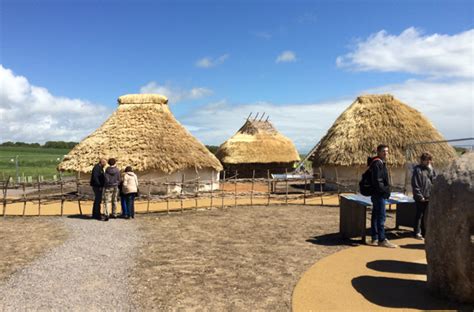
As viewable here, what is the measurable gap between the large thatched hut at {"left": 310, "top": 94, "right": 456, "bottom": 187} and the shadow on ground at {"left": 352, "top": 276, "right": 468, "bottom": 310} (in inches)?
443

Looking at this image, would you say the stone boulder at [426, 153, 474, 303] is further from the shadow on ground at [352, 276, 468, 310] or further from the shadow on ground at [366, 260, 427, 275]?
the shadow on ground at [366, 260, 427, 275]

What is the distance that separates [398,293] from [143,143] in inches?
518

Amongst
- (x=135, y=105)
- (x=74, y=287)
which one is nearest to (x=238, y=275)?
(x=74, y=287)

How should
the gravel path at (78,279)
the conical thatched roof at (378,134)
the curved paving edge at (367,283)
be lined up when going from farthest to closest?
1. the conical thatched roof at (378,134)
2. the gravel path at (78,279)
3. the curved paving edge at (367,283)

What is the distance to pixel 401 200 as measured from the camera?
7.79 metres

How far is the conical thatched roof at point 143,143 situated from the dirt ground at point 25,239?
5164 mm

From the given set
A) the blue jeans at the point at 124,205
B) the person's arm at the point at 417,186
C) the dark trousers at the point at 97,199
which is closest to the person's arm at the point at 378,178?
the person's arm at the point at 417,186

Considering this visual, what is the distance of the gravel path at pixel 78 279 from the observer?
4.48m

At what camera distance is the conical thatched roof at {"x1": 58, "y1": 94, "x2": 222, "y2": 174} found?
51.0 ft

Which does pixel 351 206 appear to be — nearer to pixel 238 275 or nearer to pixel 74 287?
pixel 238 275

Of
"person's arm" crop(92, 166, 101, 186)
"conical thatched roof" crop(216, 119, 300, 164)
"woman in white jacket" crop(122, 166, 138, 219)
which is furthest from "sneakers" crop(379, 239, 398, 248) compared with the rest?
"conical thatched roof" crop(216, 119, 300, 164)

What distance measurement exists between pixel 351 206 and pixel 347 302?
3468mm

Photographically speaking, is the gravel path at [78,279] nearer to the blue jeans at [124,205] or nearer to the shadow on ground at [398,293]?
the blue jeans at [124,205]

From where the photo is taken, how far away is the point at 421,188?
23.9 ft
